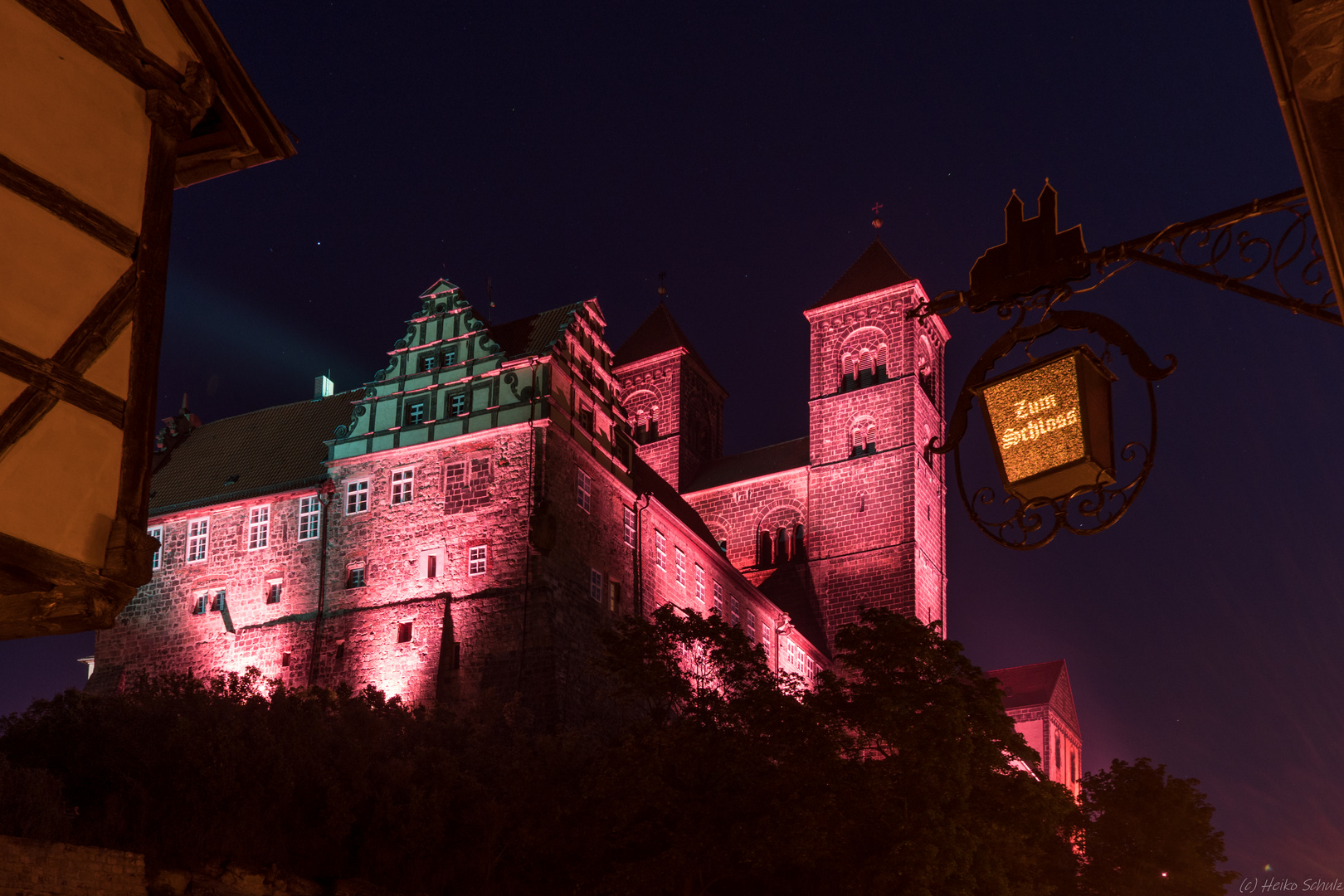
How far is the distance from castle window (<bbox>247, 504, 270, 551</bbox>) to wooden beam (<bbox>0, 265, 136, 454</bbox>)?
35571mm

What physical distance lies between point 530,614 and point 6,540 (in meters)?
30.8

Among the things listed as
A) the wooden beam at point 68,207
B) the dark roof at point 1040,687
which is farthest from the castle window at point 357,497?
the dark roof at point 1040,687

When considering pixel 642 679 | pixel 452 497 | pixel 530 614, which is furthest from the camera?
pixel 452 497

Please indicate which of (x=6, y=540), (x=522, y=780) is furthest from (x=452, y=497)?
(x=6, y=540)

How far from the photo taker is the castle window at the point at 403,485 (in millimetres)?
41469

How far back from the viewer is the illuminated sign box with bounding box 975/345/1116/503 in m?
7.13

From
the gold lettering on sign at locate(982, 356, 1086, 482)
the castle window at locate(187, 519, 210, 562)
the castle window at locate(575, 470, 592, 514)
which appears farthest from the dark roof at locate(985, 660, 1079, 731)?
the gold lettering on sign at locate(982, 356, 1086, 482)

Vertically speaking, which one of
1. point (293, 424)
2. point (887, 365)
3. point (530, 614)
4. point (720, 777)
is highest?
point (887, 365)

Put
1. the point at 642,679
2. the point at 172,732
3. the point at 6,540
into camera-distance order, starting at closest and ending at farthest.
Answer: the point at 6,540 → the point at 172,732 → the point at 642,679

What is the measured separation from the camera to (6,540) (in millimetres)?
7645

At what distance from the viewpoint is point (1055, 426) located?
23.6 feet

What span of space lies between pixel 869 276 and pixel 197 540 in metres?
36.3

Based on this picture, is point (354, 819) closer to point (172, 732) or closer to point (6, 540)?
point (172, 732)

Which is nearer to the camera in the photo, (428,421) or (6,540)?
(6,540)
